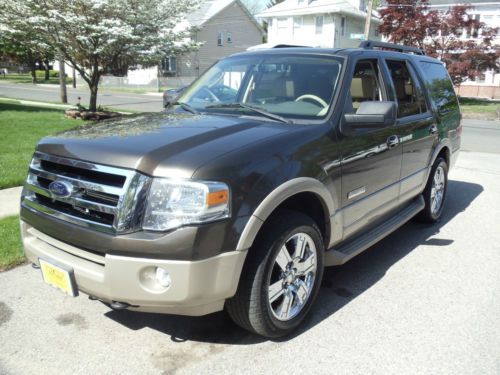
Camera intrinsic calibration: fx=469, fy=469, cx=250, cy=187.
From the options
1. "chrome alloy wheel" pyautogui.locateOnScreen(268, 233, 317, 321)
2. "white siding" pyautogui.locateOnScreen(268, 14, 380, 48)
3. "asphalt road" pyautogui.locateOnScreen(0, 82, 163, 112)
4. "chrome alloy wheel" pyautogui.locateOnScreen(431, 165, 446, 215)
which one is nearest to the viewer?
"chrome alloy wheel" pyautogui.locateOnScreen(268, 233, 317, 321)

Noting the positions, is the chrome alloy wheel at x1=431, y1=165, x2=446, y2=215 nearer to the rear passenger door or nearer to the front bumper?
the rear passenger door

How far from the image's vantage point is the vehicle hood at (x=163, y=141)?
8.50 feet

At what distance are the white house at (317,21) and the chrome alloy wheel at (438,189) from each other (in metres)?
32.6

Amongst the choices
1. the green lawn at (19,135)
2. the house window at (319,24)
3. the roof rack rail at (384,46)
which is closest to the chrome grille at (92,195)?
the roof rack rail at (384,46)

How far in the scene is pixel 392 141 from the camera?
164 inches

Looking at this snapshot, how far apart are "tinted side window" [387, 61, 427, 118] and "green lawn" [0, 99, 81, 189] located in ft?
13.1

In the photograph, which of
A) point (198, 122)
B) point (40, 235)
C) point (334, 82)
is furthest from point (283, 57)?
point (40, 235)

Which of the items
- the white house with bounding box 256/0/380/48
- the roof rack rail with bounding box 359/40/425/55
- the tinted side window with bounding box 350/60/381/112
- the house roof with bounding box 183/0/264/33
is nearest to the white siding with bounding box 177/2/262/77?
the house roof with bounding box 183/0/264/33

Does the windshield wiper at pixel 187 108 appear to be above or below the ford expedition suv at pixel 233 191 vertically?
above

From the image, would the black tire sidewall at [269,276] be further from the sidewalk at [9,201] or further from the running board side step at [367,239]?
the sidewalk at [9,201]

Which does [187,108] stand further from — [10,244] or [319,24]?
[319,24]

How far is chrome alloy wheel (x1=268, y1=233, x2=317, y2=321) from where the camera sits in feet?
9.97

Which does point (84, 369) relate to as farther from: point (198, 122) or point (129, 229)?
point (198, 122)

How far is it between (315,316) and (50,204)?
6.61ft
